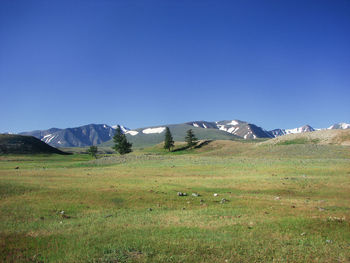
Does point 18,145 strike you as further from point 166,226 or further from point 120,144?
point 166,226

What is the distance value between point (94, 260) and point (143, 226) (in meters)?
4.42

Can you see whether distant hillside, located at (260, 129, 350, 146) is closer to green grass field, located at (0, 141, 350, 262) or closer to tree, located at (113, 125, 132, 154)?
tree, located at (113, 125, 132, 154)

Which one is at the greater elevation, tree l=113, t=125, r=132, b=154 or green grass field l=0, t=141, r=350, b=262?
tree l=113, t=125, r=132, b=154

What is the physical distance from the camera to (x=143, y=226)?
13836mm

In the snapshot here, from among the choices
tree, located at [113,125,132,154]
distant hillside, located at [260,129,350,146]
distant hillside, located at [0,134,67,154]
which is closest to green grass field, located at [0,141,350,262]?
tree, located at [113,125,132,154]

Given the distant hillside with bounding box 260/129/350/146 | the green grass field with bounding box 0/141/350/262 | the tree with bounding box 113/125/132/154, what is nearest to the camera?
the green grass field with bounding box 0/141/350/262

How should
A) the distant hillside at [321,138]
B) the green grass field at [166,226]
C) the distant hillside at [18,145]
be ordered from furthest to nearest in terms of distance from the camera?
the distant hillside at [18,145] < the distant hillside at [321,138] < the green grass field at [166,226]

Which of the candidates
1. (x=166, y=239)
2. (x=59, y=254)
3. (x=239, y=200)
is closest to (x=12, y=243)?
(x=59, y=254)

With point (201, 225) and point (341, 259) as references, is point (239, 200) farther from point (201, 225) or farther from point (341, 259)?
point (341, 259)

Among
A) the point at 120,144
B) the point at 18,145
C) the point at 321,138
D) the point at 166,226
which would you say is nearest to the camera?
the point at 166,226

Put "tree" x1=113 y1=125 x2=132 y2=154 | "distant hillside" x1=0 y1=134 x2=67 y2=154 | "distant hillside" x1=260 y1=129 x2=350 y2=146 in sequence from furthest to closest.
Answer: "distant hillside" x1=0 y1=134 x2=67 y2=154, "tree" x1=113 y1=125 x2=132 y2=154, "distant hillside" x1=260 y1=129 x2=350 y2=146

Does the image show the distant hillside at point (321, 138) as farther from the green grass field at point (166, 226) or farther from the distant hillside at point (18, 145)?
the distant hillside at point (18, 145)

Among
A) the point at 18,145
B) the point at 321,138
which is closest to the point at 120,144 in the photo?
the point at 18,145

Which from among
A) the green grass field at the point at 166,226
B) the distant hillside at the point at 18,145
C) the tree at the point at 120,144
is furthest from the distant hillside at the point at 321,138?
the distant hillside at the point at 18,145
